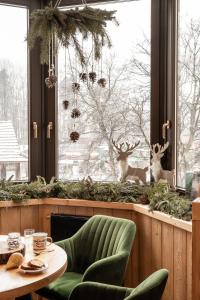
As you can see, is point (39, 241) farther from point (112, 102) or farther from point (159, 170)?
point (112, 102)

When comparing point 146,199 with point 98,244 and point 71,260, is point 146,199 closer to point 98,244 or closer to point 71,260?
point 98,244

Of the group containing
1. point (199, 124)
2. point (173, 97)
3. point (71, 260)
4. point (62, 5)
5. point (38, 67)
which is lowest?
point (71, 260)

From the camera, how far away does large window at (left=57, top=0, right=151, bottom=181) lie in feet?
11.6

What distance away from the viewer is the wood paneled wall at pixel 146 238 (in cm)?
267

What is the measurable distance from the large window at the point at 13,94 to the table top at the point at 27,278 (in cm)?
161

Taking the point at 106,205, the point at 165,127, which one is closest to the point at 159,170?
the point at 165,127

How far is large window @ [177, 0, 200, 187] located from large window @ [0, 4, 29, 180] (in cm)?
146

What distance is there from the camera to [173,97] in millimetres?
3348

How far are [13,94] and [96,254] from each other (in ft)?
5.72

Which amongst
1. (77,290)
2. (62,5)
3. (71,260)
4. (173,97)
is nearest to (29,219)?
(71,260)

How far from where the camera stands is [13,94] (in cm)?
377

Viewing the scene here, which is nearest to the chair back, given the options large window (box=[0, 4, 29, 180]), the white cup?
the white cup

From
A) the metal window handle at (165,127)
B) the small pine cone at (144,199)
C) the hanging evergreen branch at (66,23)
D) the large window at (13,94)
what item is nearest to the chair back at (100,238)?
the small pine cone at (144,199)

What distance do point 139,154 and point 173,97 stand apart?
23.1 inches
